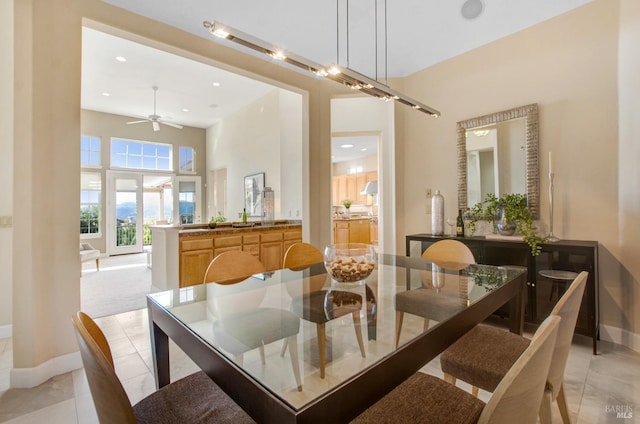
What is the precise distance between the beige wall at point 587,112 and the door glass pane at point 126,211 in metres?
8.07

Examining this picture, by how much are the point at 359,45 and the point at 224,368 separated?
3438mm

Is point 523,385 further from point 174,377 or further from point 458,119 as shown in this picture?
point 458,119

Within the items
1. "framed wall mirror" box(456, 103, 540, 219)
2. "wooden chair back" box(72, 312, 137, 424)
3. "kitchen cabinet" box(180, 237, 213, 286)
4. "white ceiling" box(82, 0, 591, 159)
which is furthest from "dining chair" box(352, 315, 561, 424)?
"kitchen cabinet" box(180, 237, 213, 286)

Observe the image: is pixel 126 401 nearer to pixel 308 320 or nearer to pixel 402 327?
pixel 308 320

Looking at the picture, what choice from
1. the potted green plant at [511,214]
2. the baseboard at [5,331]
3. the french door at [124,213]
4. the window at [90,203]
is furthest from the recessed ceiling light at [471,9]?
the window at [90,203]

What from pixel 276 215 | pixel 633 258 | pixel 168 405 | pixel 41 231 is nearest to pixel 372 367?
pixel 168 405

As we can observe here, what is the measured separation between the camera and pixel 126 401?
0.72m

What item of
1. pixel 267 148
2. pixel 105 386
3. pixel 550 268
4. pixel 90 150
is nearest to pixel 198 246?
pixel 267 148

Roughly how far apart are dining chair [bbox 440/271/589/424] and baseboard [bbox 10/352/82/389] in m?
2.57

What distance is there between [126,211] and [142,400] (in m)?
8.16

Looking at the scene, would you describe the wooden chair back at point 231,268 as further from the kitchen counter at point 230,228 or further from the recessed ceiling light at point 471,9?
the recessed ceiling light at point 471,9

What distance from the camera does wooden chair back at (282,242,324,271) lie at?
2.43 metres

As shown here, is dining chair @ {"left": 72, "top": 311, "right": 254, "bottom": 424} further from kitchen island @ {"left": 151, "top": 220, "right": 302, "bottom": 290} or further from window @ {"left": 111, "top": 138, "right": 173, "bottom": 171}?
window @ {"left": 111, "top": 138, "right": 173, "bottom": 171}

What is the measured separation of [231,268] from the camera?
6.64 ft
